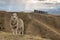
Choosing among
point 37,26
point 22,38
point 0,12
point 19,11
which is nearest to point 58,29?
point 37,26

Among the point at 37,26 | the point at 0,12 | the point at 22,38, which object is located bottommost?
the point at 22,38

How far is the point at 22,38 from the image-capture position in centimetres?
225

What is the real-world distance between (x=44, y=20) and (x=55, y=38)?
32cm

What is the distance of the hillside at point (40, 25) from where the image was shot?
2.26 meters

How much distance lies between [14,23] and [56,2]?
683mm

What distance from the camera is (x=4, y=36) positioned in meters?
2.27

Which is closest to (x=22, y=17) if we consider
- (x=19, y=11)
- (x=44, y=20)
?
(x=19, y=11)

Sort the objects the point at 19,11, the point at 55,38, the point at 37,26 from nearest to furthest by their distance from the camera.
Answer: the point at 55,38
the point at 37,26
the point at 19,11

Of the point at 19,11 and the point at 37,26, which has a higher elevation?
the point at 19,11

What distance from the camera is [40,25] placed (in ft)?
7.69

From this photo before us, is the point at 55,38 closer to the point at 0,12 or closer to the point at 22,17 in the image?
the point at 22,17

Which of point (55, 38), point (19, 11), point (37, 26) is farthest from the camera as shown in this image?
point (19, 11)

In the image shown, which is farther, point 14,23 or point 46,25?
point 14,23

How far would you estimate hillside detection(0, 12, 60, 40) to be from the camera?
A: 2.26 meters
